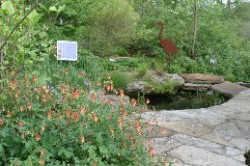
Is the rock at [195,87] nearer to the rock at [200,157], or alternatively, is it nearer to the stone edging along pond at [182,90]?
the stone edging along pond at [182,90]

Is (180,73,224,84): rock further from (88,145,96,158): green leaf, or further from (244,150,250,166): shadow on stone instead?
(88,145,96,158): green leaf

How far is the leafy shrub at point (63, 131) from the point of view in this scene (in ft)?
8.21

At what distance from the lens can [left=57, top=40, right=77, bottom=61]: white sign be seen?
5104mm

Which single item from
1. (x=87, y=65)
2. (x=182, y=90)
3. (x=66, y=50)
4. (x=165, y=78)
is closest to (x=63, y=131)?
(x=66, y=50)

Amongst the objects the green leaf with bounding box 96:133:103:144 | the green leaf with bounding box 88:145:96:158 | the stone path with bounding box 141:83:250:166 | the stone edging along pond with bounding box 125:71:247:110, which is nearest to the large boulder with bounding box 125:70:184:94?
the stone edging along pond with bounding box 125:71:247:110

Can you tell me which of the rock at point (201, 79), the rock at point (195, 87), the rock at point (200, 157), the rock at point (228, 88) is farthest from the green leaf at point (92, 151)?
the rock at point (201, 79)

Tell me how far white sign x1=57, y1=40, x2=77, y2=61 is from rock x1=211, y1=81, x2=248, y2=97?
9.20 ft

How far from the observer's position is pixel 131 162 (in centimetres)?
271

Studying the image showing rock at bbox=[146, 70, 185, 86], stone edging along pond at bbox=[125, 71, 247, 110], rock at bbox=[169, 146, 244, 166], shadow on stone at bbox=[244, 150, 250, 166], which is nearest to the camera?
rock at bbox=[169, 146, 244, 166]

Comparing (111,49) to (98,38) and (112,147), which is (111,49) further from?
(112,147)

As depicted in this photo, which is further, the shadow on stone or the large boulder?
the large boulder

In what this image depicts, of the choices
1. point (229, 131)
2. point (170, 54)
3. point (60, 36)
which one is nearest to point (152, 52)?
point (170, 54)

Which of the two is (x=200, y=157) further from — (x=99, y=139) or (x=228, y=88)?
(x=228, y=88)

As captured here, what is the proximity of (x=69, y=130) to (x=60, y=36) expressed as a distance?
15.9ft
